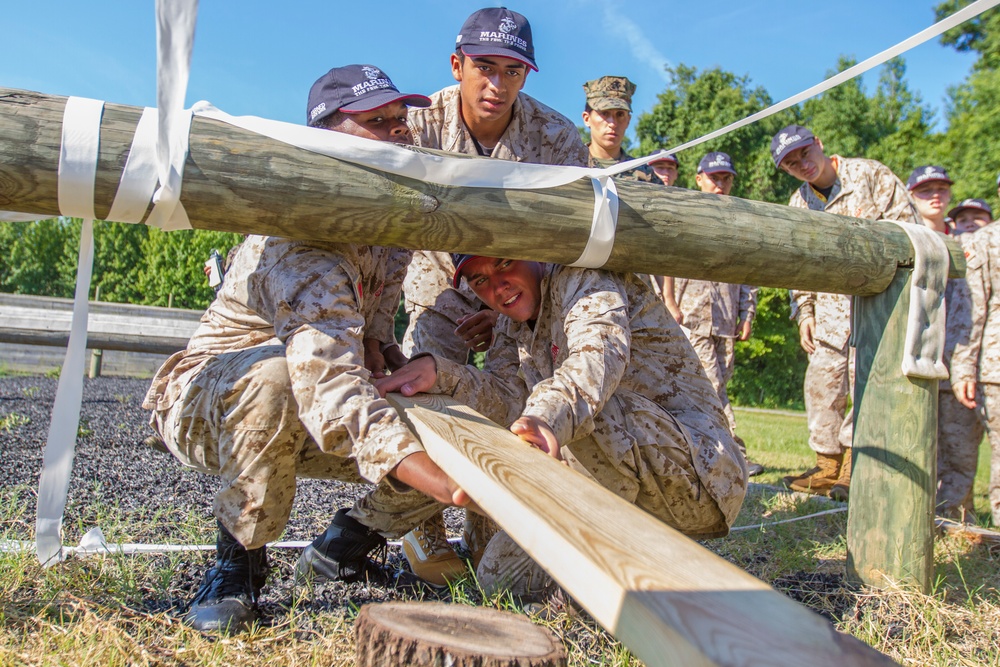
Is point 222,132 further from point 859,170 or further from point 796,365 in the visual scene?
point 796,365

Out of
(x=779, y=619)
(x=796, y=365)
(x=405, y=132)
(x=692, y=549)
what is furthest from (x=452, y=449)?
(x=796, y=365)

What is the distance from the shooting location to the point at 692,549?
1.33 m

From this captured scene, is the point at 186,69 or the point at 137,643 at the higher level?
the point at 186,69

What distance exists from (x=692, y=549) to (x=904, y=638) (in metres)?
1.66

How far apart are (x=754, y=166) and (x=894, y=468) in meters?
25.5

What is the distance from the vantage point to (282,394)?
252 cm

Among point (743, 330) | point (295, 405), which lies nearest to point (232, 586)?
point (295, 405)

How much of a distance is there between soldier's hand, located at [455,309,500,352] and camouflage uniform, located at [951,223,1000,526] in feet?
10.0

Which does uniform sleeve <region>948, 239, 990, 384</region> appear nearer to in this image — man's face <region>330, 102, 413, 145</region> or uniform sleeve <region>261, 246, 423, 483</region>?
man's face <region>330, 102, 413, 145</region>

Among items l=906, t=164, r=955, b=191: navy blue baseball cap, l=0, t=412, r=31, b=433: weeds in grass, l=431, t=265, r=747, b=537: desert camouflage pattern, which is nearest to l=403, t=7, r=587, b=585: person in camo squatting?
l=431, t=265, r=747, b=537: desert camouflage pattern

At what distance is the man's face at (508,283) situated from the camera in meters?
2.92

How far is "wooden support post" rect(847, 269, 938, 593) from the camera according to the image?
292 cm

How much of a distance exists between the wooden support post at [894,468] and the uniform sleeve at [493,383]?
1.27 meters

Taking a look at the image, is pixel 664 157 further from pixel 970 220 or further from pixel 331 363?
pixel 331 363
